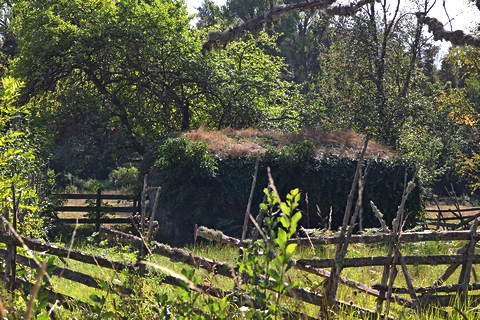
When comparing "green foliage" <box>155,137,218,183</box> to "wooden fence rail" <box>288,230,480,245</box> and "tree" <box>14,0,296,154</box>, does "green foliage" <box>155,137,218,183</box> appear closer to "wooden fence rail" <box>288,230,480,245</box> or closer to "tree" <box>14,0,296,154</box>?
"tree" <box>14,0,296,154</box>

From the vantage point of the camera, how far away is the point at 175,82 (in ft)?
66.4

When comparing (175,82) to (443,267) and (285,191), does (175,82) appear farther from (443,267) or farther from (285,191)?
(443,267)

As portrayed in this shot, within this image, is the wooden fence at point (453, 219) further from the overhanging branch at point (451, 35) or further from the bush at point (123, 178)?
the bush at point (123, 178)

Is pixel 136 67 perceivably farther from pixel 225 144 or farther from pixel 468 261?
pixel 468 261

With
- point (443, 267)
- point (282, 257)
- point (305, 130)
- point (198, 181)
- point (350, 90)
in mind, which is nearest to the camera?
point (282, 257)

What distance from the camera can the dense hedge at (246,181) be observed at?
1484 cm

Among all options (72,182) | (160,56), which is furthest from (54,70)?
(72,182)

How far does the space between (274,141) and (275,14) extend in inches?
142

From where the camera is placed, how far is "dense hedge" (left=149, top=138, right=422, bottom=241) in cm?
1484

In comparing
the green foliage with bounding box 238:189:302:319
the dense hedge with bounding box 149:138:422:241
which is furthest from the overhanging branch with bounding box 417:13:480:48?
the green foliage with bounding box 238:189:302:319

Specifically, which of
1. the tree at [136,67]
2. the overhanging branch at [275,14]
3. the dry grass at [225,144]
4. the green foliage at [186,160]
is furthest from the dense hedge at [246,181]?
the tree at [136,67]

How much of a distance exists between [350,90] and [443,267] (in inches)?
595

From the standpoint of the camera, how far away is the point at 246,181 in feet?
49.0

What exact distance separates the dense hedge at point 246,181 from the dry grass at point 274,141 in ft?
1.03
